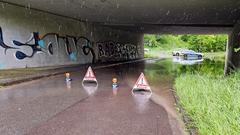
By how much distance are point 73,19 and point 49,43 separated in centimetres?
414

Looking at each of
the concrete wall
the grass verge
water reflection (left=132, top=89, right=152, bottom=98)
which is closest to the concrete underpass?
the concrete wall

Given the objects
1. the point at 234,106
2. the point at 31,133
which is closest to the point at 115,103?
the point at 31,133

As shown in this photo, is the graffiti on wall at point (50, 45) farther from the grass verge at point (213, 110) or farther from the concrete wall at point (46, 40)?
the grass verge at point (213, 110)

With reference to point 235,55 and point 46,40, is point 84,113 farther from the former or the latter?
point 235,55

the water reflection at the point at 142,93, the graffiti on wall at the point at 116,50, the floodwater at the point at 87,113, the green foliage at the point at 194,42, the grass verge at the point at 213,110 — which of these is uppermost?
the green foliage at the point at 194,42

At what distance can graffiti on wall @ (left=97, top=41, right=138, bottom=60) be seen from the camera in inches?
988

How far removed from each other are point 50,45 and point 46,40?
0.57 meters

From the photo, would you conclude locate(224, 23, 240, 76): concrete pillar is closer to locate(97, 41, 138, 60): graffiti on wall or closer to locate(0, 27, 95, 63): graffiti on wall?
locate(0, 27, 95, 63): graffiti on wall

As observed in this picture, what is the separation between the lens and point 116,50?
29078mm

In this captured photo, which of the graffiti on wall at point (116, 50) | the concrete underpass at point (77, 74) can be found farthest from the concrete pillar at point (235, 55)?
the graffiti on wall at point (116, 50)

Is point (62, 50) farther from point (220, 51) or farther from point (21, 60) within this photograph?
point (220, 51)

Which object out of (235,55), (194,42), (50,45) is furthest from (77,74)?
(194,42)

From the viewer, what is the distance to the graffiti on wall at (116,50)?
25094 mm

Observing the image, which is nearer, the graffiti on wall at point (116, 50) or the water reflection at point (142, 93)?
the water reflection at point (142, 93)
